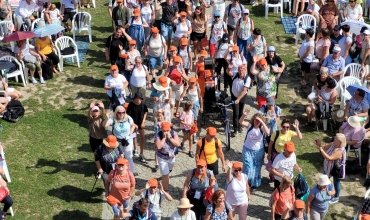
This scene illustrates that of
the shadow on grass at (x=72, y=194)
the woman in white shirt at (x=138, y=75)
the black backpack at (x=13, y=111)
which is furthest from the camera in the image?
the black backpack at (x=13, y=111)

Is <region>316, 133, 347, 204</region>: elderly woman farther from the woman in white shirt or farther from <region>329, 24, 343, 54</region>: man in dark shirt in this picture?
<region>329, 24, 343, 54</region>: man in dark shirt

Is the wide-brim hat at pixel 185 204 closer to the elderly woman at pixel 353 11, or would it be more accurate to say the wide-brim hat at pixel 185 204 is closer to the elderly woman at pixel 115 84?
the elderly woman at pixel 115 84

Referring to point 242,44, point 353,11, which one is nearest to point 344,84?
point 242,44

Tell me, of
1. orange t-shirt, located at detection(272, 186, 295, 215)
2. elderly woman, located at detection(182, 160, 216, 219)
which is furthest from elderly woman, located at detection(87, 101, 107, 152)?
orange t-shirt, located at detection(272, 186, 295, 215)

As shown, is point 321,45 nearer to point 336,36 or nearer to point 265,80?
point 336,36

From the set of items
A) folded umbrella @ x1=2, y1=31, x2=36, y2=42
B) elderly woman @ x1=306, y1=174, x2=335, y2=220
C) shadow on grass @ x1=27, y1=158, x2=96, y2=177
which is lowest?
shadow on grass @ x1=27, y1=158, x2=96, y2=177

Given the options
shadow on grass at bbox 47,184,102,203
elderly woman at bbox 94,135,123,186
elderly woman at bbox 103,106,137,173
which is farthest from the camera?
shadow on grass at bbox 47,184,102,203

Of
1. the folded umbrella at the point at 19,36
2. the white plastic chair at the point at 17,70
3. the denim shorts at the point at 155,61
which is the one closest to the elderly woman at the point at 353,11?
the denim shorts at the point at 155,61

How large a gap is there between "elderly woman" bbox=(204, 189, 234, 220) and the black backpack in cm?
631

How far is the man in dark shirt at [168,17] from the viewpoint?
1611 centimetres

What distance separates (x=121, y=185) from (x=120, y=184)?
3cm

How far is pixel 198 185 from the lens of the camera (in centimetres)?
995

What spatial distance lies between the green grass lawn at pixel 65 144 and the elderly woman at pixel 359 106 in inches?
43.9

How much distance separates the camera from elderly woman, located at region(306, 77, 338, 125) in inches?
525
